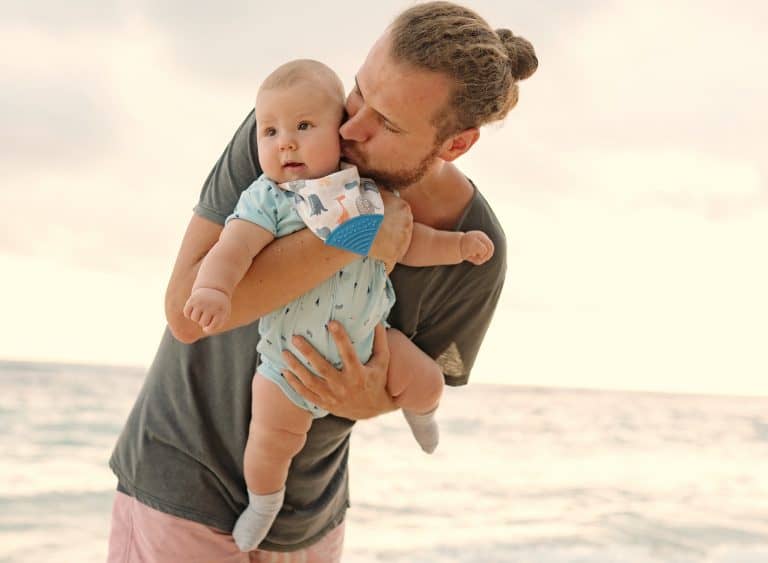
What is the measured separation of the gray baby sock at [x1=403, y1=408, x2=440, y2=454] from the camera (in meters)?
1.98

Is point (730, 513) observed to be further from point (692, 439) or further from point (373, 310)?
point (373, 310)

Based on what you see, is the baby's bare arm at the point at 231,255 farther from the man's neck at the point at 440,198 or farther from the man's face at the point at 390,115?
the man's neck at the point at 440,198

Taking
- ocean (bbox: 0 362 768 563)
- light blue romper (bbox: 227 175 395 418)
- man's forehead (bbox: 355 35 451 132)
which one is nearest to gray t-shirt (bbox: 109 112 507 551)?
light blue romper (bbox: 227 175 395 418)

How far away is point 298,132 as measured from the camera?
62.7 inches

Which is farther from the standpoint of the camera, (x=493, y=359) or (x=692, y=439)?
(x=493, y=359)

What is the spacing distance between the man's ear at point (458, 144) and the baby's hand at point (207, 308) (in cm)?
49

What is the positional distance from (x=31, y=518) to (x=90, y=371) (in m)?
4.78

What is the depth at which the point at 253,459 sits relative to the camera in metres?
1.73

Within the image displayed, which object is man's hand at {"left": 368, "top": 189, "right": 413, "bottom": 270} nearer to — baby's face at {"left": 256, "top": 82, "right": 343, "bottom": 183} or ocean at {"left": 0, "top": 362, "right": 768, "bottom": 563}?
baby's face at {"left": 256, "top": 82, "right": 343, "bottom": 183}

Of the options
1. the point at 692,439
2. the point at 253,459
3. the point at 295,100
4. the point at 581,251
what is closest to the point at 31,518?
the point at 253,459

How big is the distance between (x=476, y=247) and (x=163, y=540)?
0.77 meters

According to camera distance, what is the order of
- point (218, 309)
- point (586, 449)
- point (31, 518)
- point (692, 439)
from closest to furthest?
point (218, 309), point (31, 518), point (586, 449), point (692, 439)

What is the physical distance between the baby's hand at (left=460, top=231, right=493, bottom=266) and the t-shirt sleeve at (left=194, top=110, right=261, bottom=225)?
14.8 inches

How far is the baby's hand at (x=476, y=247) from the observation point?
1.74 metres
